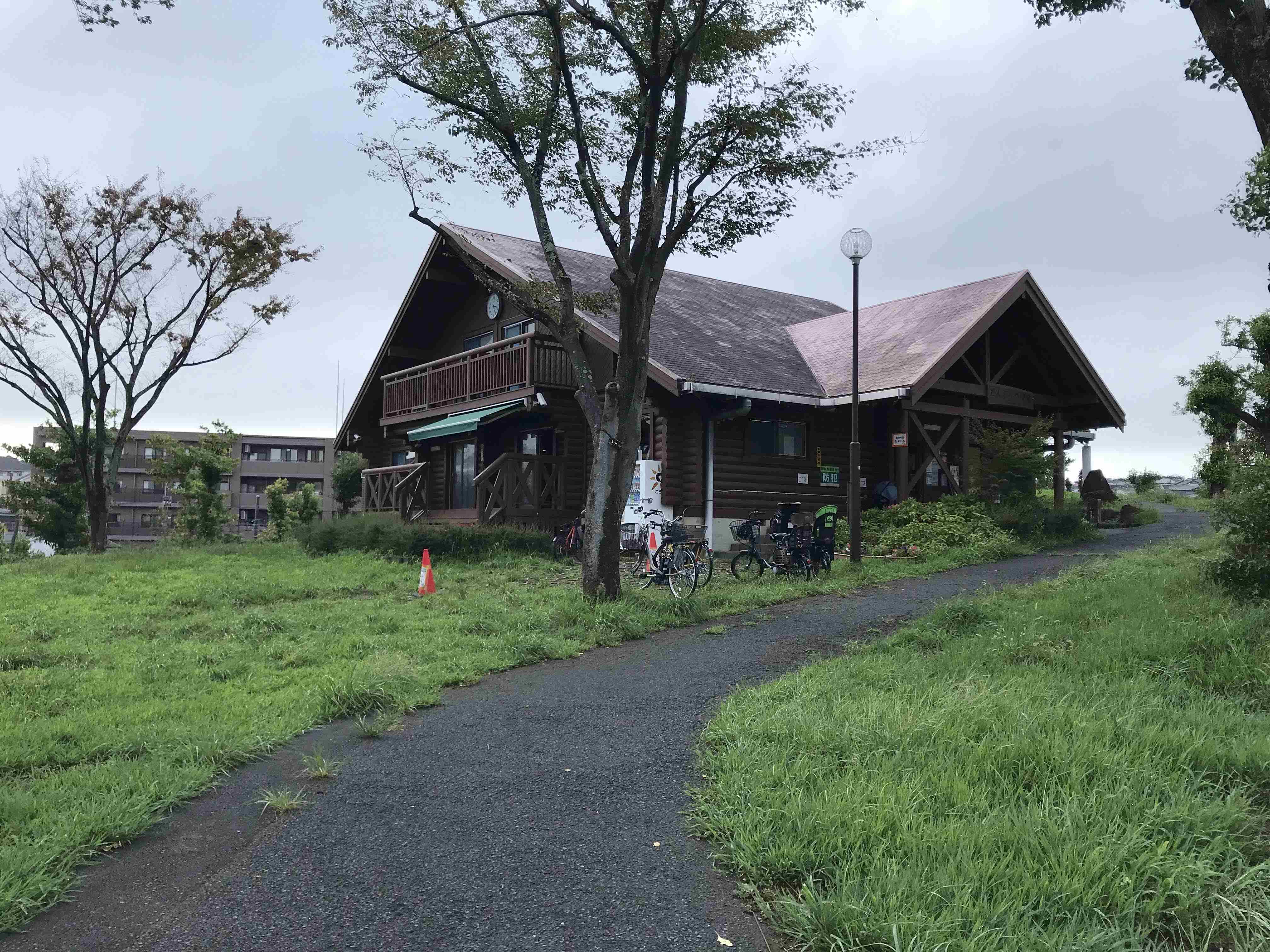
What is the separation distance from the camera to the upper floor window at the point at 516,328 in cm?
2142

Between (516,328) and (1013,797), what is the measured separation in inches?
755

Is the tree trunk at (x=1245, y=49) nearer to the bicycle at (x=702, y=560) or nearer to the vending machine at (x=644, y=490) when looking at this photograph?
the bicycle at (x=702, y=560)

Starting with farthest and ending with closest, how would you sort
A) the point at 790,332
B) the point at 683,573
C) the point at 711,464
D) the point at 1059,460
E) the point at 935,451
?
the point at 790,332, the point at 1059,460, the point at 935,451, the point at 711,464, the point at 683,573

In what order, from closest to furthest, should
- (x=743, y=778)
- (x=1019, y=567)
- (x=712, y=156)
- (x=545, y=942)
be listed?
(x=545, y=942)
(x=743, y=778)
(x=712, y=156)
(x=1019, y=567)

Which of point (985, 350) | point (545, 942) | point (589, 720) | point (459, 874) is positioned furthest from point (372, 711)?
point (985, 350)

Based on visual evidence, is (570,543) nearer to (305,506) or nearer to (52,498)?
(305,506)

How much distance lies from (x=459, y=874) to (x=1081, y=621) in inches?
233

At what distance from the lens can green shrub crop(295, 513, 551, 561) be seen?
632 inches

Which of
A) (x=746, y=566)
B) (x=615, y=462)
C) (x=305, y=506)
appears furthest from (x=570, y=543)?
(x=305, y=506)

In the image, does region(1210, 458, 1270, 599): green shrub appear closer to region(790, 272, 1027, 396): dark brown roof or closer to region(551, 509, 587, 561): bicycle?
region(790, 272, 1027, 396): dark brown roof

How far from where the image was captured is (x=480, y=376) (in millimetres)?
20547

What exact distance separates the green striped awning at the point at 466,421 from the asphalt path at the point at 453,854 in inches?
515

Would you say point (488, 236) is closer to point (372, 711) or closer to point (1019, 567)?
point (1019, 567)

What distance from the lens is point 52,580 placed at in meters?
14.3
